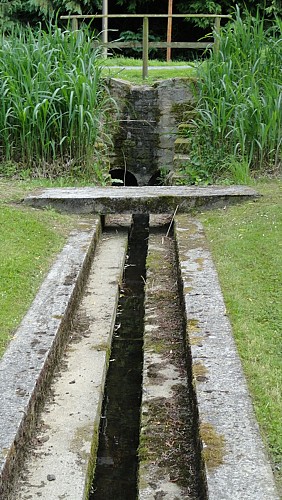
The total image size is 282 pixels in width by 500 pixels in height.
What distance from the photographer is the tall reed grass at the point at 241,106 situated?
6.98 meters

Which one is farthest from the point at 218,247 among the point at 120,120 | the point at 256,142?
the point at 120,120

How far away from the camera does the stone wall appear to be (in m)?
9.09

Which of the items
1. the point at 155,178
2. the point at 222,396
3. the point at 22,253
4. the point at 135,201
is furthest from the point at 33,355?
the point at 155,178

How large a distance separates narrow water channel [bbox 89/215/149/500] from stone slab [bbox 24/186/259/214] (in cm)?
95

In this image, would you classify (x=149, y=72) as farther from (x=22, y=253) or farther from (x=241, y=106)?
(x=22, y=253)

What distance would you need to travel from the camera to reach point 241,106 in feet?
23.1

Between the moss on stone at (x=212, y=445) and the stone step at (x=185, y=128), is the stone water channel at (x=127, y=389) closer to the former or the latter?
the moss on stone at (x=212, y=445)

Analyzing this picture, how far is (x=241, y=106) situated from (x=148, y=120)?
96.6 inches

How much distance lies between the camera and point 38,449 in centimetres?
290

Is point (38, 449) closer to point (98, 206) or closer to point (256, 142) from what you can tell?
point (98, 206)

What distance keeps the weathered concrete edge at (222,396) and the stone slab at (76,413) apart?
0.48 metres

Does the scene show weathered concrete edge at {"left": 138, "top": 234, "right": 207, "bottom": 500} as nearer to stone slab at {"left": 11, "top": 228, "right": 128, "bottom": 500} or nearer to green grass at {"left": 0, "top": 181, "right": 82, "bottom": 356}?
stone slab at {"left": 11, "top": 228, "right": 128, "bottom": 500}

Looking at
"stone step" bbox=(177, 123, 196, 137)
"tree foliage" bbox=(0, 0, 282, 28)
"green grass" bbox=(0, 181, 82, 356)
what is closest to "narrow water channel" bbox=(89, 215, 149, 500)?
"green grass" bbox=(0, 181, 82, 356)

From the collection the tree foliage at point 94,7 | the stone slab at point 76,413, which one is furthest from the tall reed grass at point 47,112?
the tree foliage at point 94,7
